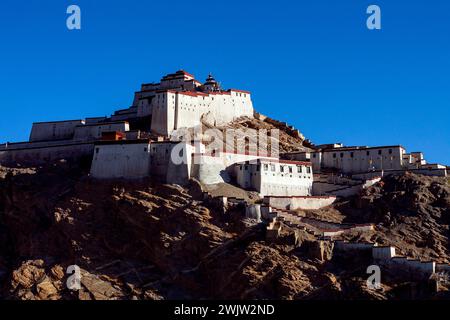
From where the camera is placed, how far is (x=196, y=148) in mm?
81562

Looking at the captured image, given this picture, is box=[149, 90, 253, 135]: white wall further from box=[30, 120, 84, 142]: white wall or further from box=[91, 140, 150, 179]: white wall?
box=[30, 120, 84, 142]: white wall

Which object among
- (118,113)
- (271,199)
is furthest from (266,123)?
(271,199)

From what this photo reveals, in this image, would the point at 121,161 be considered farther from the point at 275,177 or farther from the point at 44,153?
the point at 275,177

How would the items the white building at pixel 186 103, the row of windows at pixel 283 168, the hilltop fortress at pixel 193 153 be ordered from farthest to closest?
the white building at pixel 186 103 < the row of windows at pixel 283 168 < the hilltop fortress at pixel 193 153

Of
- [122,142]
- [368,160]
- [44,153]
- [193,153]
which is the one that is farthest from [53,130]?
[368,160]

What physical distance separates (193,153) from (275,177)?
8.06 m

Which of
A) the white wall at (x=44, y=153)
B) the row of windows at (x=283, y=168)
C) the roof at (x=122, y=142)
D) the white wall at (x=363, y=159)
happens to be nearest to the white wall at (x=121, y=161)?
the roof at (x=122, y=142)

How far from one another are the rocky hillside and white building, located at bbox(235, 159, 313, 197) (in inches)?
173

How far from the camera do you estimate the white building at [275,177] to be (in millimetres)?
82062

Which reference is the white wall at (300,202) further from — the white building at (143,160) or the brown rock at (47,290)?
the brown rock at (47,290)

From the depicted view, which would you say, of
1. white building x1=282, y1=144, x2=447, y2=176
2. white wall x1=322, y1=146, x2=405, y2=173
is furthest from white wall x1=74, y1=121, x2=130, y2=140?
white wall x1=322, y1=146, x2=405, y2=173

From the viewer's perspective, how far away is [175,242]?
2972 inches

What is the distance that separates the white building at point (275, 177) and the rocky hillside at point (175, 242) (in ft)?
14.4
